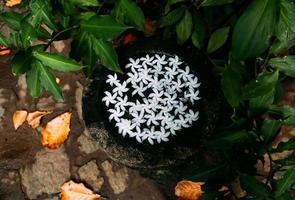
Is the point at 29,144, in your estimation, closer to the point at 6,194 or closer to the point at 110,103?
the point at 6,194

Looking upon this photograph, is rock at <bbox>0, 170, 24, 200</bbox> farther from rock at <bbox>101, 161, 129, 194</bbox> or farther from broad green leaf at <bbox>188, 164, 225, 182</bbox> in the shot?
broad green leaf at <bbox>188, 164, 225, 182</bbox>

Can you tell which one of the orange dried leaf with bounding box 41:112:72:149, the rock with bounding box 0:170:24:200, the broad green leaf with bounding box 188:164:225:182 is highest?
the broad green leaf with bounding box 188:164:225:182

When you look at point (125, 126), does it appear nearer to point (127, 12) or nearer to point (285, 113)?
point (127, 12)

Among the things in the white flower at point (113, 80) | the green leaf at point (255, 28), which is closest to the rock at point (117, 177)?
the white flower at point (113, 80)

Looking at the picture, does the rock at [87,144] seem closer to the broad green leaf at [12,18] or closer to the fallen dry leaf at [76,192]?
the fallen dry leaf at [76,192]

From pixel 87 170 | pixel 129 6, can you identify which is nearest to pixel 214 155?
pixel 87 170

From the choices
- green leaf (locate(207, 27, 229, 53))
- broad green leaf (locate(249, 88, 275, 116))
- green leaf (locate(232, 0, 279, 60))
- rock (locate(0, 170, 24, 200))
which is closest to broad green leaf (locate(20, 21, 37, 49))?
green leaf (locate(232, 0, 279, 60))

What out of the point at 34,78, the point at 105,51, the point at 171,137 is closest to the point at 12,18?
the point at 34,78
